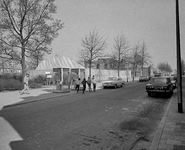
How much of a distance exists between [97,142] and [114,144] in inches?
17.2

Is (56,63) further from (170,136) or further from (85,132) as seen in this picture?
(170,136)

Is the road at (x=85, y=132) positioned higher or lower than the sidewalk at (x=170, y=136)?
lower

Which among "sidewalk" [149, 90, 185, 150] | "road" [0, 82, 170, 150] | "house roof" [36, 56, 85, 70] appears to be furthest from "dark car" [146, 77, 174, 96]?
"house roof" [36, 56, 85, 70]

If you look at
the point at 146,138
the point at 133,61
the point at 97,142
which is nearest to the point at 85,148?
the point at 97,142

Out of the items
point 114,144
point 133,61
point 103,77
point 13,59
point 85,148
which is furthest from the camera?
point 133,61

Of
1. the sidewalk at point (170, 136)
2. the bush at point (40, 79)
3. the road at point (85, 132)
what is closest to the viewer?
the sidewalk at point (170, 136)

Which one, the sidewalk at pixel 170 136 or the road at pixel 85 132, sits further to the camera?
the road at pixel 85 132

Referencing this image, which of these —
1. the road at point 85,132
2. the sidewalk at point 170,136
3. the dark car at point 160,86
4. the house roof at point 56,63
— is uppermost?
the house roof at point 56,63

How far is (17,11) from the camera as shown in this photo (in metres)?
17.5

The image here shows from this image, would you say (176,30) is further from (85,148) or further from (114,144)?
(85,148)

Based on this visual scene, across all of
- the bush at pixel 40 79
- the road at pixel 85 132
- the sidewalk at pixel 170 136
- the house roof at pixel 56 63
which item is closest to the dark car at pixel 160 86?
the road at pixel 85 132

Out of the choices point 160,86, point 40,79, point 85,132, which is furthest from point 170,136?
point 40,79

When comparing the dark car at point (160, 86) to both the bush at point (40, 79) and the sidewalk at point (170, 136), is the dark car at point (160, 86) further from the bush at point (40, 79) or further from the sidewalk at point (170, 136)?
the bush at point (40, 79)

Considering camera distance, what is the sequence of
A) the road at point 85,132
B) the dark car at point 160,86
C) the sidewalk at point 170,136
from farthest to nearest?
the dark car at point 160,86 < the road at point 85,132 < the sidewalk at point 170,136
